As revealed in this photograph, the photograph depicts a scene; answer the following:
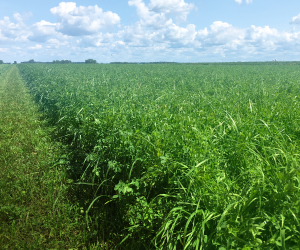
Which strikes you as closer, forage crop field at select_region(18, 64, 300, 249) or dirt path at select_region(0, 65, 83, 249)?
forage crop field at select_region(18, 64, 300, 249)

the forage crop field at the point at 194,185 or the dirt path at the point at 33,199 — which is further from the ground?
the forage crop field at the point at 194,185

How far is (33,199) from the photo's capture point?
3830 millimetres

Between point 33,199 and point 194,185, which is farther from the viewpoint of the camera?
point 33,199

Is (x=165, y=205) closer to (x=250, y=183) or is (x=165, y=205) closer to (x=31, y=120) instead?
(x=250, y=183)

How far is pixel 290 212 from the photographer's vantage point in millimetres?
1760

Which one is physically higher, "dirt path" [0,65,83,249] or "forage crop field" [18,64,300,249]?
"forage crop field" [18,64,300,249]

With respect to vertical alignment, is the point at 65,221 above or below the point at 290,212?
below

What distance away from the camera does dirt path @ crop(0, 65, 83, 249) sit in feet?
10.0

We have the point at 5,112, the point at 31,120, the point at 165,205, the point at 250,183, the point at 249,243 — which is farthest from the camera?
the point at 5,112

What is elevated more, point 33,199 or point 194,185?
point 194,185

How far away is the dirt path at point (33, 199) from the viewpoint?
3062 millimetres

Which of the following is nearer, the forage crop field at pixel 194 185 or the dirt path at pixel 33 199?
the forage crop field at pixel 194 185

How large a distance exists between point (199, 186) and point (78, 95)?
5.54 m

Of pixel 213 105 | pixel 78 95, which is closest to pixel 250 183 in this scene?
pixel 213 105
